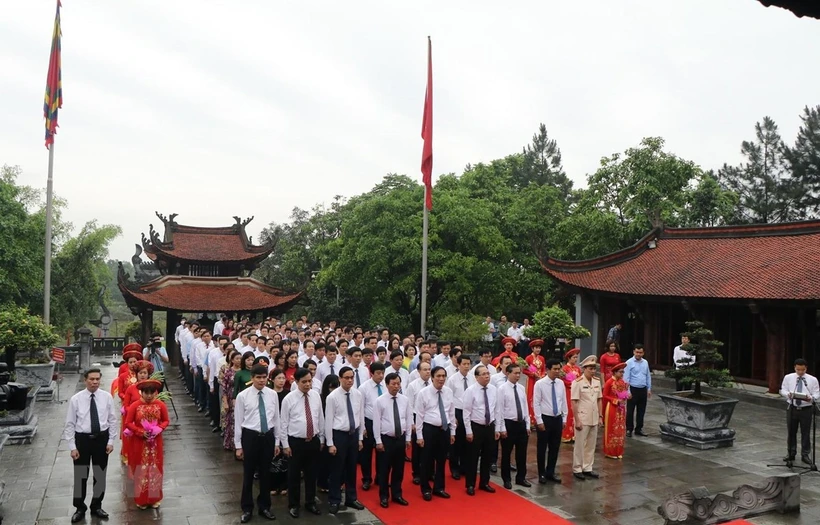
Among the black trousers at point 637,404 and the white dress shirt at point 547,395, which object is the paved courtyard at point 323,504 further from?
the white dress shirt at point 547,395

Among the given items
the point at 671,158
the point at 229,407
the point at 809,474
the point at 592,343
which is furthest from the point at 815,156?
the point at 229,407

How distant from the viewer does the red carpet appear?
684 centimetres

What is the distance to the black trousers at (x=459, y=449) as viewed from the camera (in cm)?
797

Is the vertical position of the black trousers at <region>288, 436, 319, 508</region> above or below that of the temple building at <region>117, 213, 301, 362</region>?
below

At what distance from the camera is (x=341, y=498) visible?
723cm

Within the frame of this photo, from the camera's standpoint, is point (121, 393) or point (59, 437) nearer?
point (121, 393)

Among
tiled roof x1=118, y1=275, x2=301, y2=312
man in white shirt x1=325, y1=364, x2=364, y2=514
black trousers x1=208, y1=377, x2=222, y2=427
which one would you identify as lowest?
black trousers x1=208, y1=377, x2=222, y2=427

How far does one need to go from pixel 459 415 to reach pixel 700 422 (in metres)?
4.59

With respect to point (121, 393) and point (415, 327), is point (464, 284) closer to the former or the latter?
point (415, 327)

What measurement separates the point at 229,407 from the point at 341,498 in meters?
2.98

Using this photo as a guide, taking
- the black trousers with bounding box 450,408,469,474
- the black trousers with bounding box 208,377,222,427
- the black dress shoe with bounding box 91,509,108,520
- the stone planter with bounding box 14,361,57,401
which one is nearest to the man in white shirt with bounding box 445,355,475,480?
the black trousers with bounding box 450,408,469,474

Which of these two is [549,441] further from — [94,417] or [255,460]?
[94,417]

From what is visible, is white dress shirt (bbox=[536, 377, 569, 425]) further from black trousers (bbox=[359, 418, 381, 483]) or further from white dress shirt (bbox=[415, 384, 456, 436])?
black trousers (bbox=[359, 418, 381, 483])

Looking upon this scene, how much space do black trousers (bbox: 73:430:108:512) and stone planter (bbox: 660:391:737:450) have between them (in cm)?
847
